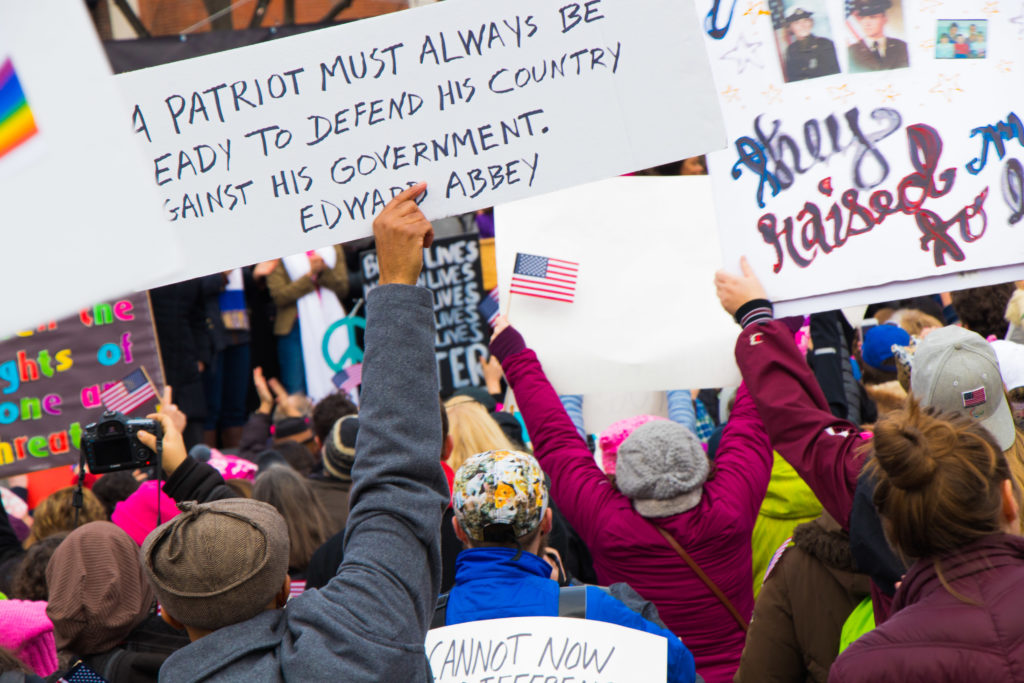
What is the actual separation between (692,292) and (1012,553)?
2.11m

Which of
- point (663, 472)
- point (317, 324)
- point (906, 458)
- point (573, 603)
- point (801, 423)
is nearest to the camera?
point (906, 458)

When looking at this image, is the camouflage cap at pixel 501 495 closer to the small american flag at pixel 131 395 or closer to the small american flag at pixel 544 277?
the small american flag at pixel 544 277

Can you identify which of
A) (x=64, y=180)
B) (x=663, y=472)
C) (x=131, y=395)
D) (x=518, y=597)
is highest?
(x=64, y=180)

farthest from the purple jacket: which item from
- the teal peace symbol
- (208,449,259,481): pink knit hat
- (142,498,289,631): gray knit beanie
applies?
the teal peace symbol

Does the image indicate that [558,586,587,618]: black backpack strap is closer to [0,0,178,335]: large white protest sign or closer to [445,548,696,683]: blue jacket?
[445,548,696,683]: blue jacket

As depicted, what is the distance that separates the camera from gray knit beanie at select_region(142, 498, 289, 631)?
5.75 ft

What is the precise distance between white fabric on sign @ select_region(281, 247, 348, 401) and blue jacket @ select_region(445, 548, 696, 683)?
Result: 6.09 meters

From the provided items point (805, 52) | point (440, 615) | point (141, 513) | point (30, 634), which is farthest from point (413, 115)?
point (141, 513)

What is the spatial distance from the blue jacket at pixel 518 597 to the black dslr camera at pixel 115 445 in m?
1.40

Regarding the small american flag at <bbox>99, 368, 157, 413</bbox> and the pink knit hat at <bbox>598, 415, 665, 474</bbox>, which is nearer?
the pink knit hat at <bbox>598, 415, 665, 474</bbox>

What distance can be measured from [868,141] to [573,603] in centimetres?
153

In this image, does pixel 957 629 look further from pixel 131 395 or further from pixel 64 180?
pixel 131 395

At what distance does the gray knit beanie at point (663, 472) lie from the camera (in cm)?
319

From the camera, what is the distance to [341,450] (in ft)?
14.3
